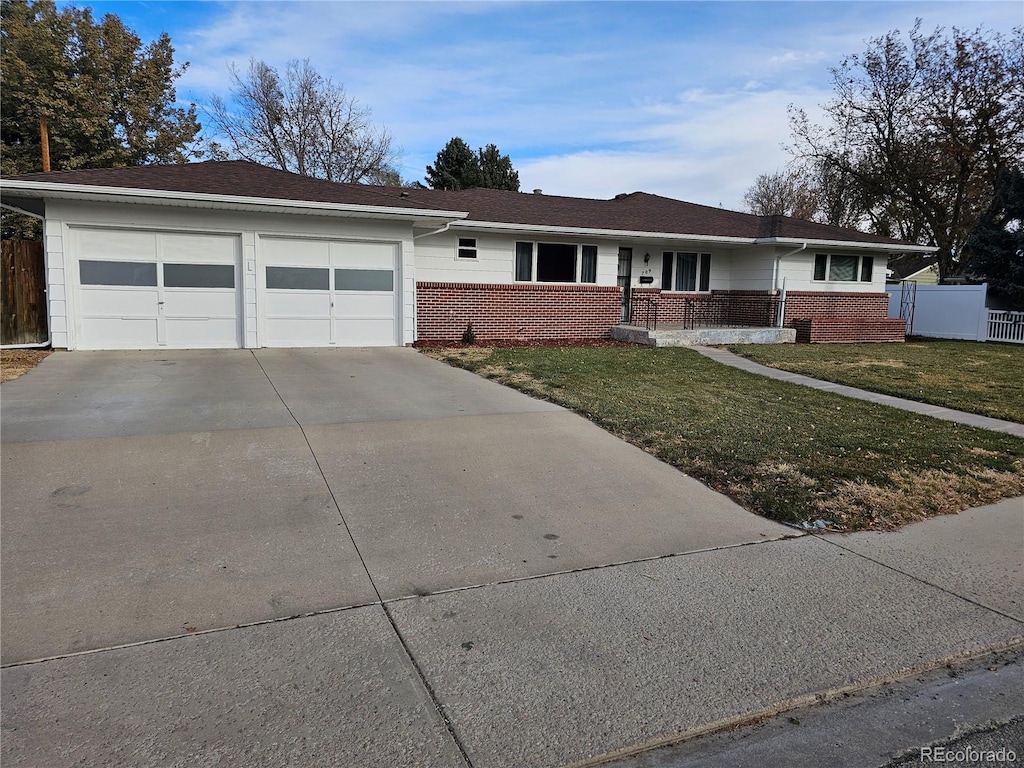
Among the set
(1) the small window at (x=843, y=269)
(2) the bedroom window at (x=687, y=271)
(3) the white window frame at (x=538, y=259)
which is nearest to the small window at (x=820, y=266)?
(1) the small window at (x=843, y=269)

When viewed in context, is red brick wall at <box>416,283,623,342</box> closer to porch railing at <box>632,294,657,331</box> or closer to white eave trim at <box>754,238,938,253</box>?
porch railing at <box>632,294,657,331</box>

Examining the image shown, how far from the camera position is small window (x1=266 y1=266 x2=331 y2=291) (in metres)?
12.9

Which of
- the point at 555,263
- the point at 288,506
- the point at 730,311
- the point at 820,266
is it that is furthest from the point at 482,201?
the point at 288,506

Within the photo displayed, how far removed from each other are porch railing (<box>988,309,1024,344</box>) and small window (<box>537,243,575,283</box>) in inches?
543

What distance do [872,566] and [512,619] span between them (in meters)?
2.39

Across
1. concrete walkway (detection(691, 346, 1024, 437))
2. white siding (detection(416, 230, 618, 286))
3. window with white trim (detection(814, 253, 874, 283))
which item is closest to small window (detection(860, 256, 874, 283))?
window with white trim (detection(814, 253, 874, 283))

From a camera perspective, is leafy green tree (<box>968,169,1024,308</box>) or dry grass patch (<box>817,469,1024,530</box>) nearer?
dry grass patch (<box>817,469,1024,530</box>)

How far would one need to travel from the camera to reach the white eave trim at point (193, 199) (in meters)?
10.8

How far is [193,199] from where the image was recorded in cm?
1158

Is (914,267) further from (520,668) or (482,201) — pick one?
(520,668)

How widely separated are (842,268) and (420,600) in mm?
20541

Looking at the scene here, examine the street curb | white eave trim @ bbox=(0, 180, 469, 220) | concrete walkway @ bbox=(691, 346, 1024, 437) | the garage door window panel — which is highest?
white eave trim @ bbox=(0, 180, 469, 220)

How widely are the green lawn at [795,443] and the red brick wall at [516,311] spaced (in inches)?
181

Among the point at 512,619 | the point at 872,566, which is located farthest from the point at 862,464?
the point at 512,619
